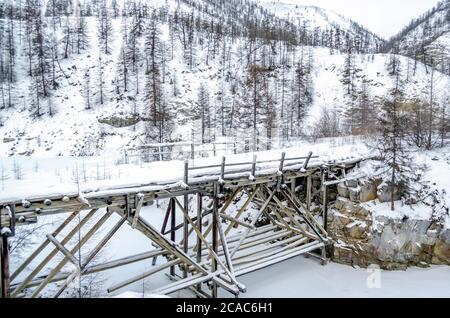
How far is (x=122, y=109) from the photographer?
37.8m

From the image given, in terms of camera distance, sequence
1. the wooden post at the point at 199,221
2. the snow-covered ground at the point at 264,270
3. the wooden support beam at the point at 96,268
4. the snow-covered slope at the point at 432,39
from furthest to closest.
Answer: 1. the snow-covered slope at the point at 432,39
2. the wooden post at the point at 199,221
3. the wooden support beam at the point at 96,268
4. the snow-covered ground at the point at 264,270

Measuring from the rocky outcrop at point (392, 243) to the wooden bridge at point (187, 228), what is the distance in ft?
3.52

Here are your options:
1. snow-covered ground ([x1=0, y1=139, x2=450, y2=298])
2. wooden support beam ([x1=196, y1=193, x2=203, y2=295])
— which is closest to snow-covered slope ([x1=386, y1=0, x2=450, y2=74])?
snow-covered ground ([x1=0, y1=139, x2=450, y2=298])

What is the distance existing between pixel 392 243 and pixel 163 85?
3489cm

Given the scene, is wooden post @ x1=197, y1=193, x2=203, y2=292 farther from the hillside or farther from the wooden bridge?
the hillside

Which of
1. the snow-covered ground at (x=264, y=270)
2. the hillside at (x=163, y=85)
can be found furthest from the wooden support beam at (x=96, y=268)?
the hillside at (x=163, y=85)

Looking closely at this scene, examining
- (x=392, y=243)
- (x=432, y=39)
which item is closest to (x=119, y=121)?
(x=392, y=243)

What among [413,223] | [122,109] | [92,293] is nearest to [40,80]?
[122,109]

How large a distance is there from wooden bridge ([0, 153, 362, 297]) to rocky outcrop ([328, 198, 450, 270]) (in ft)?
3.52

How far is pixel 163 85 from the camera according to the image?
42281 mm

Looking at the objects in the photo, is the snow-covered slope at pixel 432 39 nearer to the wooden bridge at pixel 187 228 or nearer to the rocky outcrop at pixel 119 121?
the rocky outcrop at pixel 119 121

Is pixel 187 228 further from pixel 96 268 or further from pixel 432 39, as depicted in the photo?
pixel 432 39

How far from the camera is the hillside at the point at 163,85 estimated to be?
1363 inches
